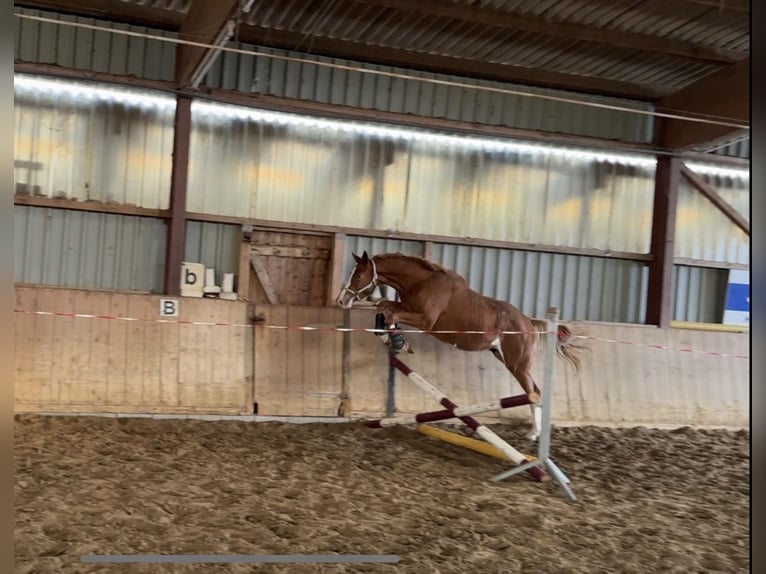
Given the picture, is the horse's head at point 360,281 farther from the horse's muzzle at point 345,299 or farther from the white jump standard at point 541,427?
the white jump standard at point 541,427

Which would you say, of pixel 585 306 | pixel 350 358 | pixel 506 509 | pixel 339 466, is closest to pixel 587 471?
pixel 506 509

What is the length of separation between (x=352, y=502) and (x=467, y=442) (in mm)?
1596

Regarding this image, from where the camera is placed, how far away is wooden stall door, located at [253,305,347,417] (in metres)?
6.41

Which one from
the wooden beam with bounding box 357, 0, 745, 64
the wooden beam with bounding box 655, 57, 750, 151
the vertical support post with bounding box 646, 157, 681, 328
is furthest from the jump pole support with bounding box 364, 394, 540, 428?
the wooden beam with bounding box 655, 57, 750, 151

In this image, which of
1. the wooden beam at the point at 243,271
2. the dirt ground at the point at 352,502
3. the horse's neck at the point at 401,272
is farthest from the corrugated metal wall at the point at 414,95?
the dirt ground at the point at 352,502

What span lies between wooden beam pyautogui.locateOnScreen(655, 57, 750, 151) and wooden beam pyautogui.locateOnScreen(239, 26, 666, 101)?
1.61 ft

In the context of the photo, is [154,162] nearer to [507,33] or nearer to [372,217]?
[372,217]

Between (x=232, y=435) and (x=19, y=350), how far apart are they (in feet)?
7.08

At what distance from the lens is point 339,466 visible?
4801mm

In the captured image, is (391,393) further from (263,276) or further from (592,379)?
(592,379)

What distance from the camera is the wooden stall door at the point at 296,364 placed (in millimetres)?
6414

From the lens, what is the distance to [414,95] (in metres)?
7.63

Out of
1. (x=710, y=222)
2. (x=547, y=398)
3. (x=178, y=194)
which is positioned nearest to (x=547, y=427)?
(x=547, y=398)

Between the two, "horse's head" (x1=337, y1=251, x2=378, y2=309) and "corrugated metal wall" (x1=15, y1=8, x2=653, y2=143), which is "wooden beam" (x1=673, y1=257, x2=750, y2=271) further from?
"horse's head" (x1=337, y1=251, x2=378, y2=309)
